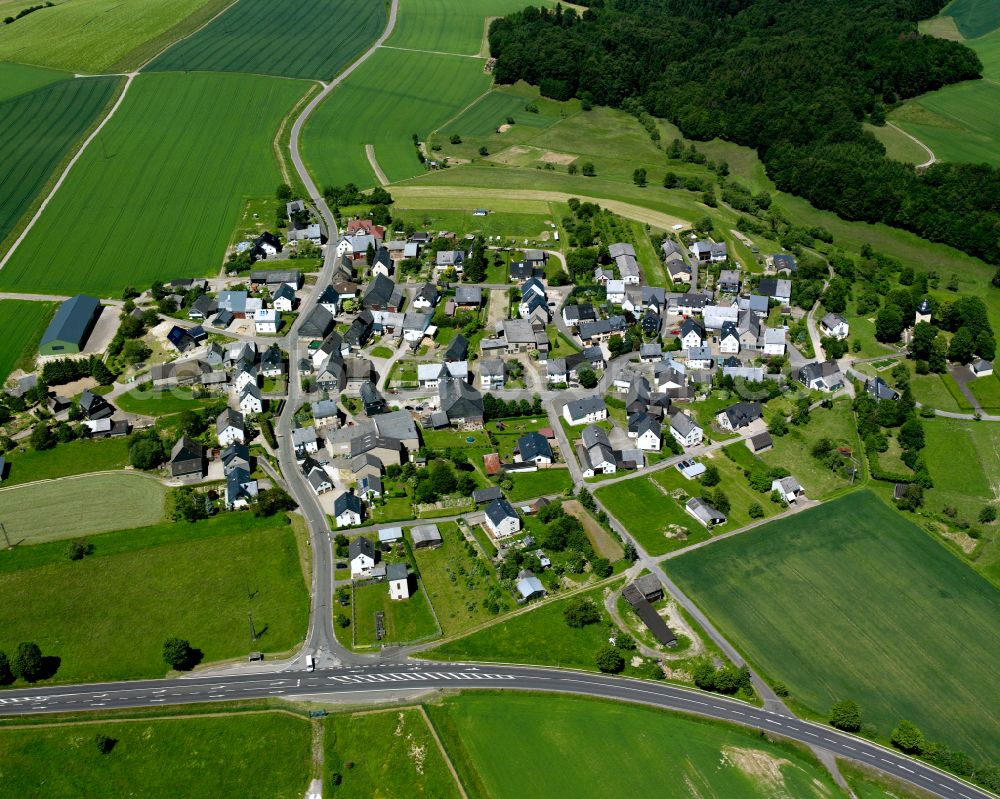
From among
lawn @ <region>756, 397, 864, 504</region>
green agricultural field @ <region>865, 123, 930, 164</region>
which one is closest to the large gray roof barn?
lawn @ <region>756, 397, 864, 504</region>

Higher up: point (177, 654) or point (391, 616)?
point (177, 654)

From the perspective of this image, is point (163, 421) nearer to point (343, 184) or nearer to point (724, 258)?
point (343, 184)

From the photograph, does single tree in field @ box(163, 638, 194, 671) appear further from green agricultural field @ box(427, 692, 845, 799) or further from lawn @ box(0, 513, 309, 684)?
green agricultural field @ box(427, 692, 845, 799)

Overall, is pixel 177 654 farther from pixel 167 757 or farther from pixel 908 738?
pixel 908 738

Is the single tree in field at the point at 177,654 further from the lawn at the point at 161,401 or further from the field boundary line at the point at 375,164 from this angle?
the field boundary line at the point at 375,164

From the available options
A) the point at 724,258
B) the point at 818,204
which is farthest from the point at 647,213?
the point at 818,204

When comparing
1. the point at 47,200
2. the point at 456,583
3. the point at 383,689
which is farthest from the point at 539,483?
the point at 47,200

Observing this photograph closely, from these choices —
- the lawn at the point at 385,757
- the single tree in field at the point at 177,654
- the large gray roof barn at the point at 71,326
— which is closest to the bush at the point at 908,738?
the lawn at the point at 385,757
